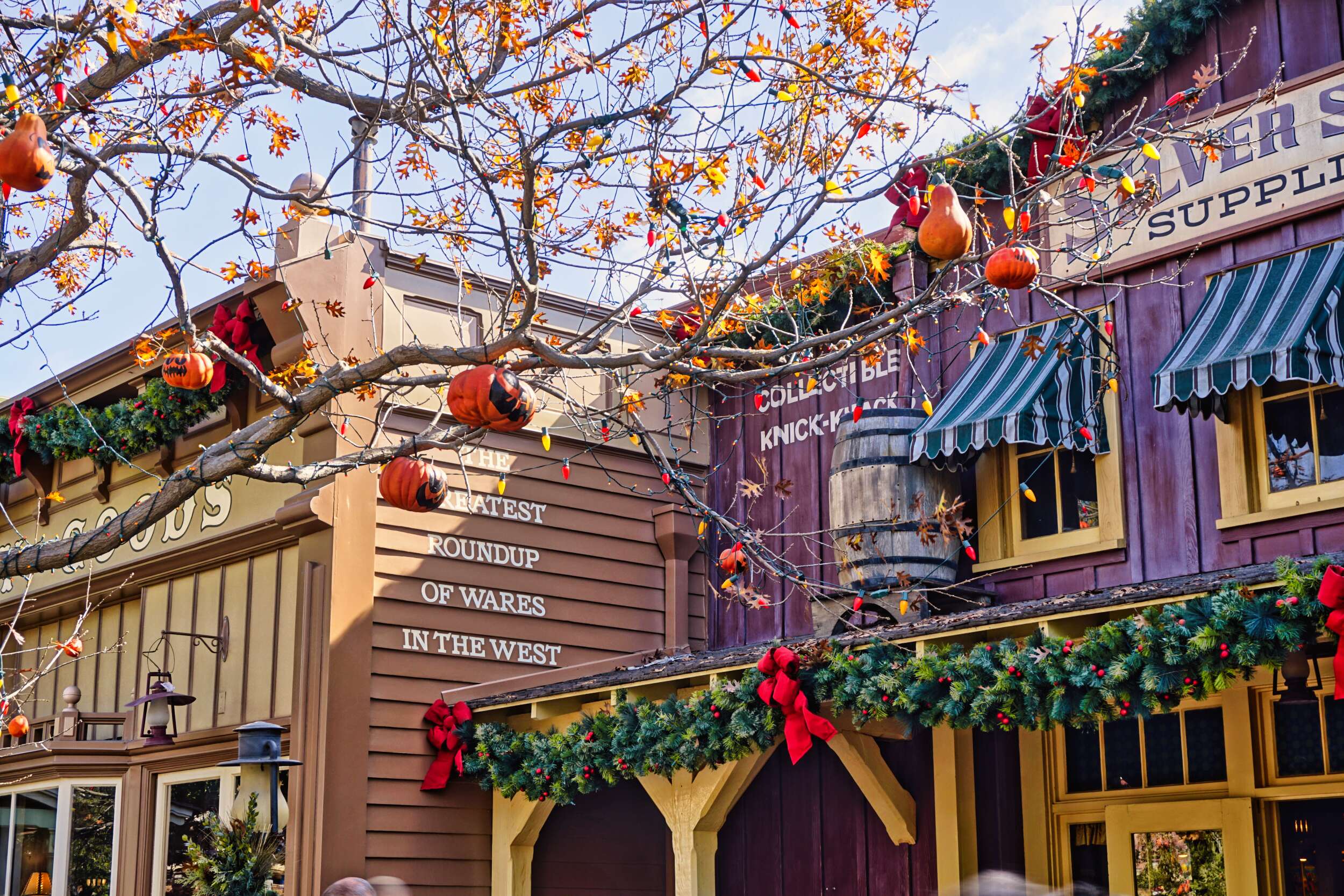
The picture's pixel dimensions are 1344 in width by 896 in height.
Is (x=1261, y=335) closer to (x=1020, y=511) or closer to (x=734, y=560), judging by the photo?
(x=1020, y=511)

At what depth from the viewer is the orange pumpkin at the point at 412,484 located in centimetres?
685

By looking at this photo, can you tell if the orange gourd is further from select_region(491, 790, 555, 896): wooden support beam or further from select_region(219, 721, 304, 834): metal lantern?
select_region(491, 790, 555, 896): wooden support beam

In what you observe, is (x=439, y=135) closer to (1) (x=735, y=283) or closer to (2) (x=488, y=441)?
(1) (x=735, y=283)

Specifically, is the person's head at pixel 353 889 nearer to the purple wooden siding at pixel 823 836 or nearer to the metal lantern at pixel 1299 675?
the metal lantern at pixel 1299 675

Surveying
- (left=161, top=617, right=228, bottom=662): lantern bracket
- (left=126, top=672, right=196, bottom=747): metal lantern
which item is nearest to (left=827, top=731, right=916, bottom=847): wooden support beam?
(left=161, top=617, right=228, bottom=662): lantern bracket

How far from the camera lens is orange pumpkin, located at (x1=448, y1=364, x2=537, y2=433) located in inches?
231

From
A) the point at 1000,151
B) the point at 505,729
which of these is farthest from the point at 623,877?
the point at 1000,151

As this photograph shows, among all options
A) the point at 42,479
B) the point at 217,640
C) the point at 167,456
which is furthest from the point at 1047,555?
the point at 42,479

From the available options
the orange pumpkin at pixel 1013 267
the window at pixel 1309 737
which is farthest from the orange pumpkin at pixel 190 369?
the window at pixel 1309 737

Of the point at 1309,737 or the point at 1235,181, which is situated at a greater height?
the point at 1235,181

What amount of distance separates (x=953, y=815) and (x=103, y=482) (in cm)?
778

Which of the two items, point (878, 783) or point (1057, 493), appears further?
point (1057, 493)

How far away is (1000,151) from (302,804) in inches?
239

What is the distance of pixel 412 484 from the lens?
6848 millimetres
